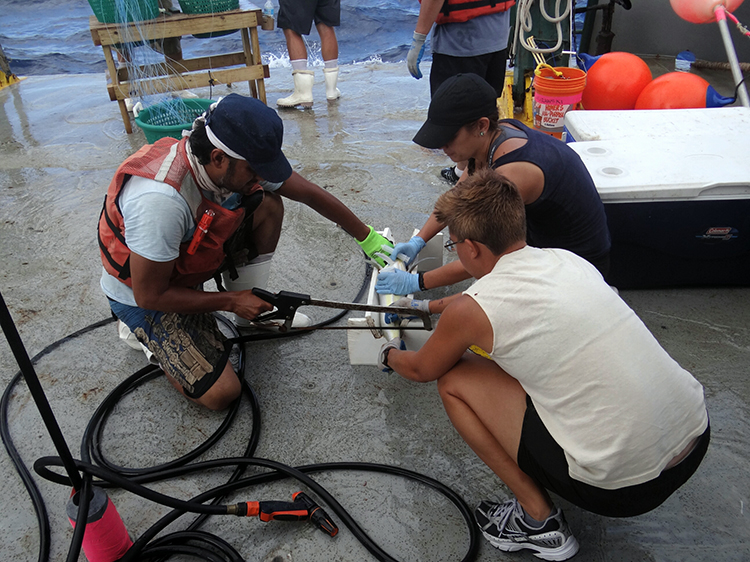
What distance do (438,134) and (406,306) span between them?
59cm

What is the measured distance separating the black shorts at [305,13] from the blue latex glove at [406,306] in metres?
3.30

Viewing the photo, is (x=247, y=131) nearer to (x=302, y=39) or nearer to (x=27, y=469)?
(x=27, y=469)

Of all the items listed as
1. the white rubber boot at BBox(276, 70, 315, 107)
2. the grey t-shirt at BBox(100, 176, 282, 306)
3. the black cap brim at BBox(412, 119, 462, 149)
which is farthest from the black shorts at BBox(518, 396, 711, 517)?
the white rubber boot at BBox(276, 70, 315, 107)

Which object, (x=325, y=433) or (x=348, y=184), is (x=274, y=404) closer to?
(x=325, y=433)

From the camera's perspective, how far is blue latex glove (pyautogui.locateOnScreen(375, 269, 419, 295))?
2.01m

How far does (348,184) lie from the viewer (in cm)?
341

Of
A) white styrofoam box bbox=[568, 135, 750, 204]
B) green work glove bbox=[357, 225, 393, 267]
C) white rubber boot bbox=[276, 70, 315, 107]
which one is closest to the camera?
white styrofoam box bbox=[568, 135, 750, 204]

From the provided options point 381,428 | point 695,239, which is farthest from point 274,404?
point 695,239

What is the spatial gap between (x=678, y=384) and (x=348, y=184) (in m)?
2.52

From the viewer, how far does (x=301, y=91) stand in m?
4.64

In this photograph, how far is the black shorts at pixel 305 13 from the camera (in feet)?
14.1

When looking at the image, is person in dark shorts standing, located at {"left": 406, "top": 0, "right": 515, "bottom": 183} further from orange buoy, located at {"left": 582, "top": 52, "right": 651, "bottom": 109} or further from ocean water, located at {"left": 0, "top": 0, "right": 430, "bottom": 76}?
ocean water, located at {"left": 0, "top": 0, "right": 430, "bottom": 76}

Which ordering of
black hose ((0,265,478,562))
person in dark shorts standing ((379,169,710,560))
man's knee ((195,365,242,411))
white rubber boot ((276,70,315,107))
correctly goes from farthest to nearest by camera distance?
1. white rubber boot ((276,70,315,107))
2. man's knee ((195,365,242,411))
3. black hose ((0,265,478,562))
4. person in dark shorts standing ((379,169,710,560))

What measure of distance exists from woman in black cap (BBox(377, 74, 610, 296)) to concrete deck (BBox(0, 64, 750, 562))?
501mm
